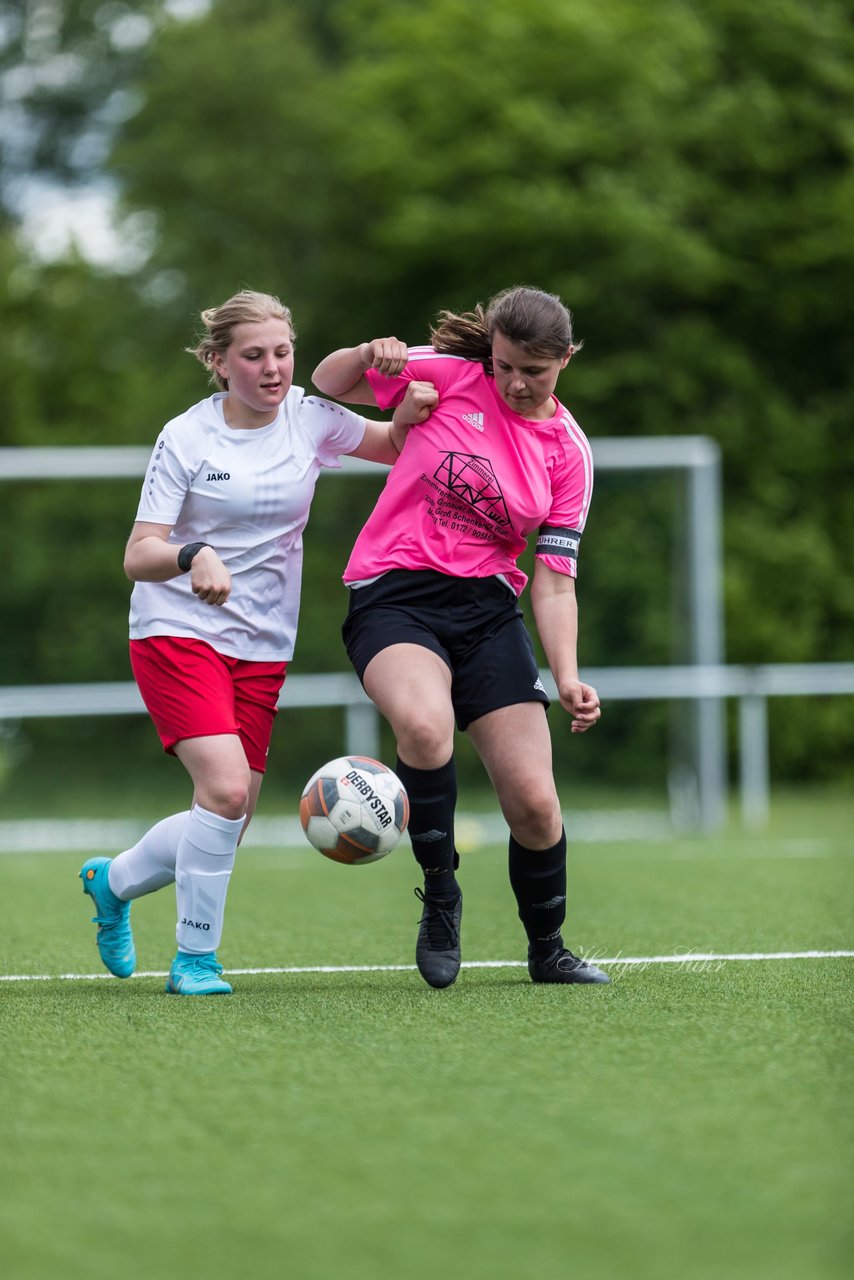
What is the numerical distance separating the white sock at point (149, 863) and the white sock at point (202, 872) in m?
0.13

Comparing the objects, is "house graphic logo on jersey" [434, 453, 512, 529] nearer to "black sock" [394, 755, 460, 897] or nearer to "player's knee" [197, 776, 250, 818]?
"black sock" [394, 755, 460, 897]

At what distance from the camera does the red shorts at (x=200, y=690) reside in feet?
14.5

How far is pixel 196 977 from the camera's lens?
14.6ft

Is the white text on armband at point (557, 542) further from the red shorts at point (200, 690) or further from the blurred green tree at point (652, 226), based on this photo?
the blurred green tree at point (652, 226)

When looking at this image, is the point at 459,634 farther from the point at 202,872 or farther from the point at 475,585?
the point at 202,872

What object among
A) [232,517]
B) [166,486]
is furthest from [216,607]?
[166,486]

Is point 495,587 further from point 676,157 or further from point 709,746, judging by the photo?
point 676,157

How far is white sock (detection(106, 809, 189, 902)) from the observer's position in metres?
4.60

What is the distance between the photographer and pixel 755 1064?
3.38m

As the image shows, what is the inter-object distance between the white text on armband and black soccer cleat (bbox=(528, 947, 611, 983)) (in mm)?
1019

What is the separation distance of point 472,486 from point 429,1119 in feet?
6.56

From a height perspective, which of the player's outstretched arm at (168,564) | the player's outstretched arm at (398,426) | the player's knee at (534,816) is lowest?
the player's knee at (534,816)

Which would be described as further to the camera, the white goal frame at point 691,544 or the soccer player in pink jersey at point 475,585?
the white goal frame at point 691,544

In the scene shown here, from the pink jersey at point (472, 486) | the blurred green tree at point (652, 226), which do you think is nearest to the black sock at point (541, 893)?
the pink jersey at point (472, 486)
